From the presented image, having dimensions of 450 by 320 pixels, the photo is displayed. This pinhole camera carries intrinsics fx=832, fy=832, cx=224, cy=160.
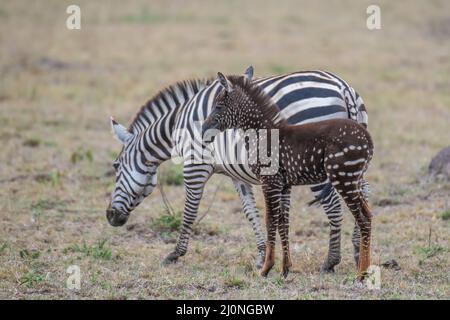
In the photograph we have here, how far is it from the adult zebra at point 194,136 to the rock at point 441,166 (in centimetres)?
355

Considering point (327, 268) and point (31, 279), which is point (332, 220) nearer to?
point (327, 268)

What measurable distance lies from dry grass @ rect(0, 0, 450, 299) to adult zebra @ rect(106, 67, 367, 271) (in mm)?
446

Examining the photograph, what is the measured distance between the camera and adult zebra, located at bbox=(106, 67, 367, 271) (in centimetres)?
802

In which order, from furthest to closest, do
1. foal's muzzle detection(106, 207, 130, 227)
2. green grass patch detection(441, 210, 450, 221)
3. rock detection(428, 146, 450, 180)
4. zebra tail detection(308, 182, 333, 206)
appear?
1. rock detection(428, 146, 450, 180)
2. green grass patch detection(441, 210, 450, 221)
3. foal's muzzle detection(106, 207, 130, 227)
4. zebra tail detection(308, 182, 333, 206)

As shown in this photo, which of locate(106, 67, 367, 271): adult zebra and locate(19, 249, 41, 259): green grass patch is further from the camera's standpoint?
locate(19, 249, 41, 259): green grass patch

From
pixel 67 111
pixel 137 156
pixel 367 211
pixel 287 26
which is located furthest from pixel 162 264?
pixel 287 26

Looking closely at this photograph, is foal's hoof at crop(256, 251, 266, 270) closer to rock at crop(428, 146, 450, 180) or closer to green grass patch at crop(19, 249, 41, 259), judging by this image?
green grass patch at crop(19, 249, 41, 259)

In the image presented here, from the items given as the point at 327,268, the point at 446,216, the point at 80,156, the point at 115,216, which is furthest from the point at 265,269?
the point at 80,156

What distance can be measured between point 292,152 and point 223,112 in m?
0.87

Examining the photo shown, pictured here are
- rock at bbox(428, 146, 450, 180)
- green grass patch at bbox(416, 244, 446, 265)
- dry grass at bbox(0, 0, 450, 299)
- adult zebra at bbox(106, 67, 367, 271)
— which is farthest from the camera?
rock at bbox(428, 146, 450, 180)

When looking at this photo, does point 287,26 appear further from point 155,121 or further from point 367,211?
point 367,211

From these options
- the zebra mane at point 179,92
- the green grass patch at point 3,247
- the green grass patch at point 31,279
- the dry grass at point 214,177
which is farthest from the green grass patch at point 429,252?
the green grass patch at point 3,247

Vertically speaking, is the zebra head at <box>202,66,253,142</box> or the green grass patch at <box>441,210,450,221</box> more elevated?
the zebra head at <box>202,66,253,142</box>

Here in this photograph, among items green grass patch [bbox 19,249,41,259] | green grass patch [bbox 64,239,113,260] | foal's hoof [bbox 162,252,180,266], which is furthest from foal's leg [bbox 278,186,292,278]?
green grass patch [bbox 19,249,41,259]
